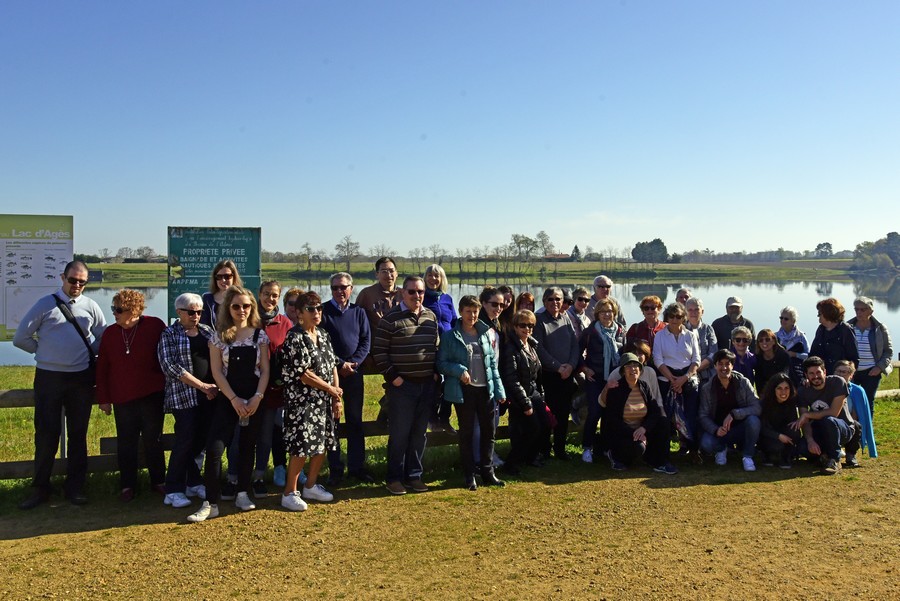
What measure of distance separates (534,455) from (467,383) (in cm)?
135

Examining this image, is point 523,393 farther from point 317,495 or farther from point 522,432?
point 317,495

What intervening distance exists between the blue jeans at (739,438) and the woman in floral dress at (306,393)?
3.77 metres

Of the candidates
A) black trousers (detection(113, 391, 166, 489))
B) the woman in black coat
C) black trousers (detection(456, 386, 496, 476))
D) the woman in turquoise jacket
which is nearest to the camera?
black trousers (detection(113, 391, 166, 489))

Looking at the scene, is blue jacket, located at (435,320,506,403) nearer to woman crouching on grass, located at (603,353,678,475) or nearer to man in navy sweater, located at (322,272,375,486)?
man in navy sweater, located at (322,272,375,486)

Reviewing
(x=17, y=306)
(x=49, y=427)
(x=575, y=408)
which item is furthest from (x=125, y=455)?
(x=575, y=408)

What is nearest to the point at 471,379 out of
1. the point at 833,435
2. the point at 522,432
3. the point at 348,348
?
the point at 522,432

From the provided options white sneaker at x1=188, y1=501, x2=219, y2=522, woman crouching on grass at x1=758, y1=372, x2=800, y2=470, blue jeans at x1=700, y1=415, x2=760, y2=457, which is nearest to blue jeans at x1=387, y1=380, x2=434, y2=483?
white sneaker at x1=188, y1=501, x2=219, y2=522

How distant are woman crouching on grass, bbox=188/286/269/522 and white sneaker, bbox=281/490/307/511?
1.64 feet

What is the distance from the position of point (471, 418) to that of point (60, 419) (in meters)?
3.30

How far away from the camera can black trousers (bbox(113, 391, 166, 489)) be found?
216 inches

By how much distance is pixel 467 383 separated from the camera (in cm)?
598

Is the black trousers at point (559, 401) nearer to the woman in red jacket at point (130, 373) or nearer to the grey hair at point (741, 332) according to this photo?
the grey hair at point (741, 332)

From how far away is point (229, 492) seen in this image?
18.5 feet

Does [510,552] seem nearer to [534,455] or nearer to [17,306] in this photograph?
[534,455]
